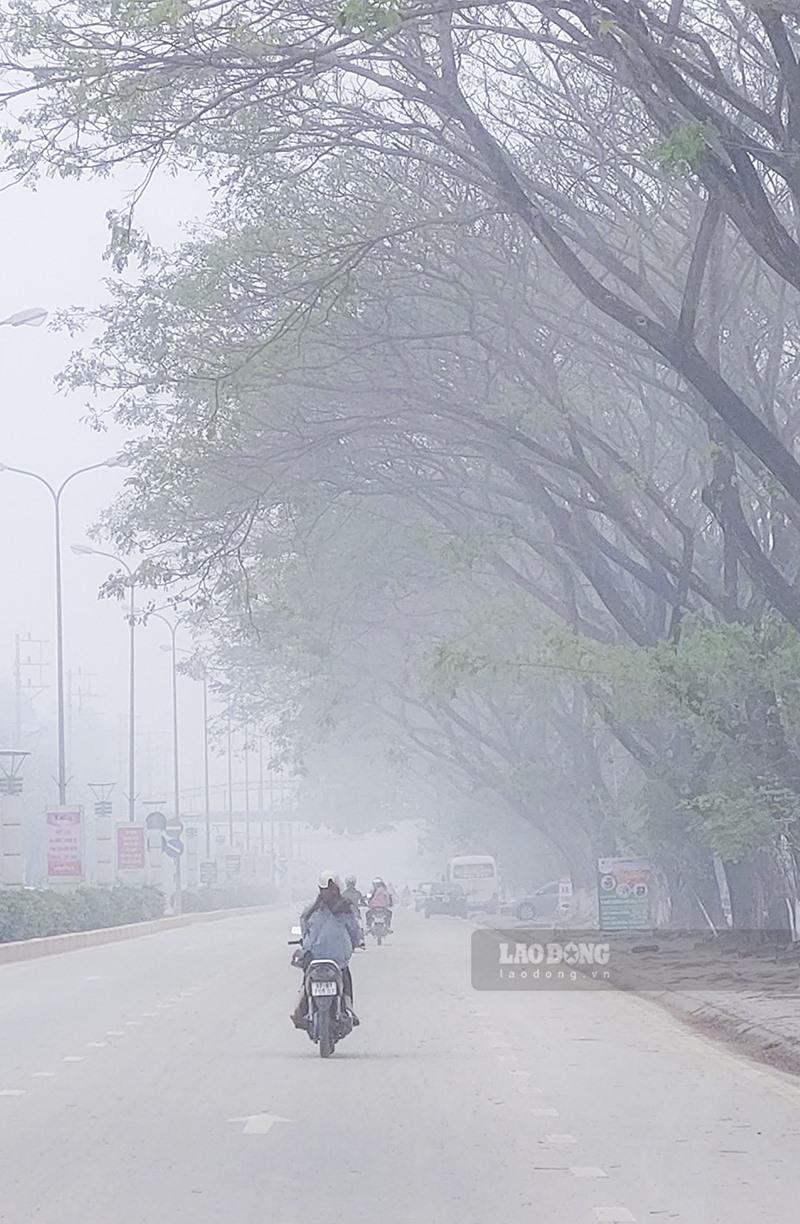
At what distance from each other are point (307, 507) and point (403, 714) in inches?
1165

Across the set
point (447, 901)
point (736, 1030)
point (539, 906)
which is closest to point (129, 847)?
point (539, 906)

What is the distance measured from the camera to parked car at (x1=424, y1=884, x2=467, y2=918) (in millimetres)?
82812

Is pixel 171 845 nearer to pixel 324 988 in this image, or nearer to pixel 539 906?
pixel 539 906

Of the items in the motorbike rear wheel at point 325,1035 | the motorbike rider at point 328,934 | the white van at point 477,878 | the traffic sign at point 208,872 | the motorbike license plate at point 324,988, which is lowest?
the motorbike rear wheel at point 325,1035

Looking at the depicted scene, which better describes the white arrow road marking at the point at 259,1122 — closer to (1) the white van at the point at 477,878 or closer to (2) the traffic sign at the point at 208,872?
(1) the white van at the point at 477,878

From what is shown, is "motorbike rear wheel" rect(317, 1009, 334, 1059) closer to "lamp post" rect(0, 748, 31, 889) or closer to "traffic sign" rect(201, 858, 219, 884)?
"lamp post" rect(0, 748, 31, 889)

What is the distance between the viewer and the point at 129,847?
63000 millimetres

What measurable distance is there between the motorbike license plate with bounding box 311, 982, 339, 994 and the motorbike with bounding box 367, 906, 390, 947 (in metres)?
29.7

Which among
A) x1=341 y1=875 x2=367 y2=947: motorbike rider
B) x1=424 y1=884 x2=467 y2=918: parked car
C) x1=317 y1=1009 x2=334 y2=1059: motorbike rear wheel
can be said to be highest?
x1=424 y1=884 x2=467 y2=918: parked car

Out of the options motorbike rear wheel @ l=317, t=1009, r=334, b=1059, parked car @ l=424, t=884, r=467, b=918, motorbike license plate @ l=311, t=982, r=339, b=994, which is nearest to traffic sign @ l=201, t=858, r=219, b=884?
parked car @ l=424, t=884, r=467, b=918

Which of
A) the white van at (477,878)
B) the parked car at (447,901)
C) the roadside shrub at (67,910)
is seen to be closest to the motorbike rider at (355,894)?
the roadside shrub at (67,910)

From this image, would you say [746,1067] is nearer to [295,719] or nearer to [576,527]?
[576,527]

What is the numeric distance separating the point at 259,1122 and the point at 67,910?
3857cm

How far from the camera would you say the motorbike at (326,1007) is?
18109 mm
